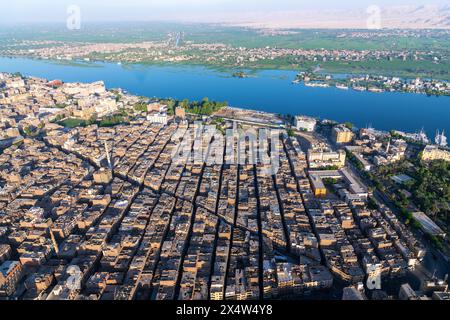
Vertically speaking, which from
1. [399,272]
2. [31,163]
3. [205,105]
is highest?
[205,105]

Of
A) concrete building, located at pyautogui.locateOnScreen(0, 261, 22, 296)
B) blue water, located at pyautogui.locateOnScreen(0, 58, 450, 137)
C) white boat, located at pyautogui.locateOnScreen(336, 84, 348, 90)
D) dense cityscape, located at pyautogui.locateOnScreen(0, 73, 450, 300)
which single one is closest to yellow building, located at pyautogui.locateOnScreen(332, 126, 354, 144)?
dense cityscape, located at pyautogui.locateOnScreen(0, 73, 450, 300)

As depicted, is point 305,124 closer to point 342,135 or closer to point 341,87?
point 342,135

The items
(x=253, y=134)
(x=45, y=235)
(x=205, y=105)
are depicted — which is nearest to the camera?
(x=45, y=235)

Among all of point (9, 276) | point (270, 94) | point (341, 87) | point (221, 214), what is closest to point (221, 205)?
point (221, 214)

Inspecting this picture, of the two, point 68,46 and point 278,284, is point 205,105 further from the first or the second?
point 68,46

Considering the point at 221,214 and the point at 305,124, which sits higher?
the point at 305,124

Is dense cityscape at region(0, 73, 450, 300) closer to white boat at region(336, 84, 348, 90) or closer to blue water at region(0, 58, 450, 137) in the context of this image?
blue water at region(0, 58, 450, 137)
